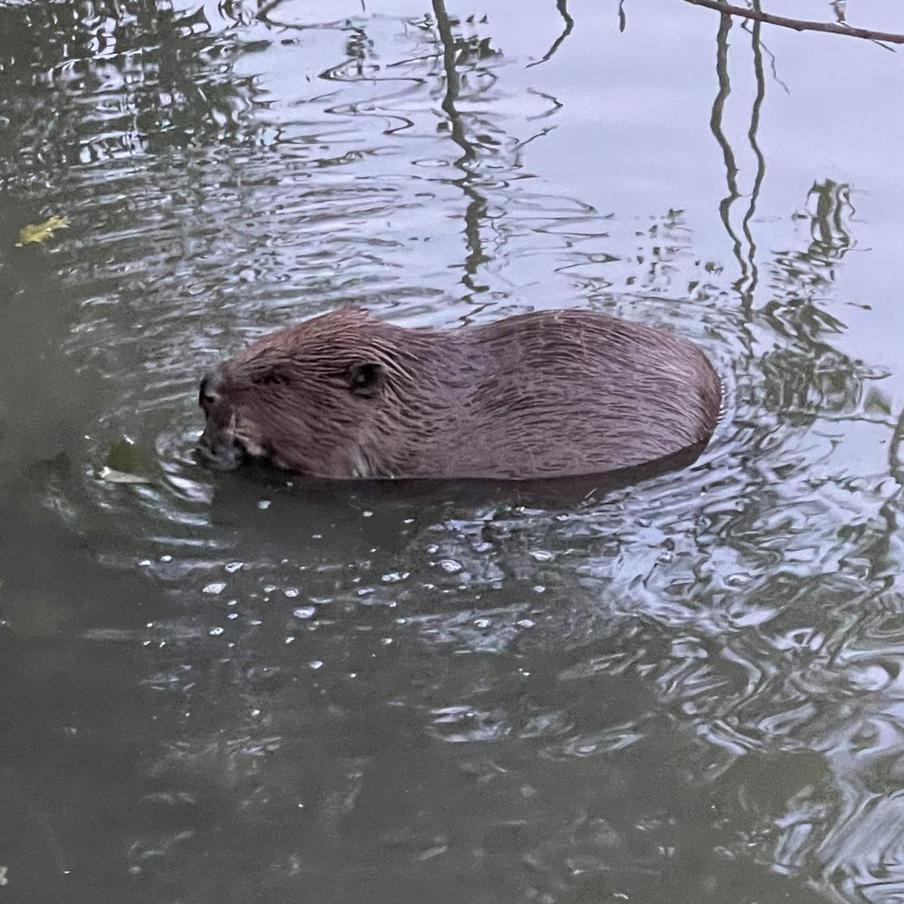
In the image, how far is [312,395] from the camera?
416 centimetres

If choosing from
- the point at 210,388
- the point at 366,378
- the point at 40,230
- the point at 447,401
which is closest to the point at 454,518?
the point at 447,401

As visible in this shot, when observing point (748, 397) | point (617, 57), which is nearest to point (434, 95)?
point (617, 57)

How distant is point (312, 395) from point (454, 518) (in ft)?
1.75

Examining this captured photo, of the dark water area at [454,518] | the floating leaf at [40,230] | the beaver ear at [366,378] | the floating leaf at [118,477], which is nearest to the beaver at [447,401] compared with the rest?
the beaver ear at [366,378]

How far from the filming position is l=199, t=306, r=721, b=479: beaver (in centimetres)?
412

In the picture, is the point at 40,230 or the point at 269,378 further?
the point at 40,230

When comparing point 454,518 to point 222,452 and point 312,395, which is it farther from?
point 222,452

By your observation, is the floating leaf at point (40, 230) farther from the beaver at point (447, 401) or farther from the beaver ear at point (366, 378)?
the beaver ear at point (366, 378)

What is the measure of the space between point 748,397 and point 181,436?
1.74 metres

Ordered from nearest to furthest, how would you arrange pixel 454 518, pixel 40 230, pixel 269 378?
pixel 454 518 < pixel 269 378 < pixel 40 230

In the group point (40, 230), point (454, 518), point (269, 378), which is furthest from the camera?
point (40, 230)

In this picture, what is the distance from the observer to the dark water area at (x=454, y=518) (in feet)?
9.86

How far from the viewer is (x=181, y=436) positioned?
4.41 meters

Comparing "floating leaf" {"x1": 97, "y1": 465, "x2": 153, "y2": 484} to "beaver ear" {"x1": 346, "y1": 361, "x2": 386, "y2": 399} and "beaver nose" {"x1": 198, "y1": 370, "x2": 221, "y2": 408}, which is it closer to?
"beaver nose" {"x1": 198, "y1": 370, "x2": 221, "y2": 408}
